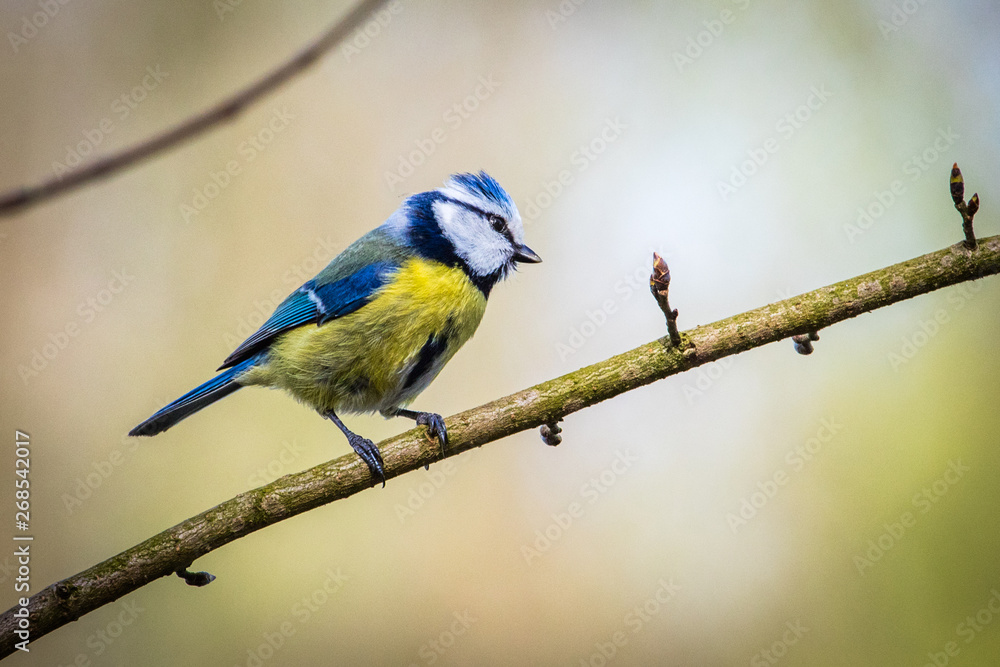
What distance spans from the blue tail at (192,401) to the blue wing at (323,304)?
5cm

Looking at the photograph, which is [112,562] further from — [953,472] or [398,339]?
[953,472]

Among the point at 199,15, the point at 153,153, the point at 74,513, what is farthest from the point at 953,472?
the point at 199,15

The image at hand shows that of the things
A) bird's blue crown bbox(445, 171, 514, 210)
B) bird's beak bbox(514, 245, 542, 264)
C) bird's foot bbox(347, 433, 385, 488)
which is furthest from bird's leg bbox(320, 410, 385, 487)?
bird's blue crown bbox(445, 171, 514, 210)

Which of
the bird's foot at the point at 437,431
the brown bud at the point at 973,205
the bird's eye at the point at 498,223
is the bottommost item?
the brown bud at the point at 973,205

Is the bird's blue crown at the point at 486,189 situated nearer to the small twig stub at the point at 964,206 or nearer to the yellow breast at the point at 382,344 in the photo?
the yellow breast at the point at 382,344

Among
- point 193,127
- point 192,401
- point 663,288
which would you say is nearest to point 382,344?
point 192,401

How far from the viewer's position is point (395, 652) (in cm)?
363

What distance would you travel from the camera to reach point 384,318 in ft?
7.63

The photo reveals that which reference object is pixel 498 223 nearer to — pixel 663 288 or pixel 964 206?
pixel 663 288

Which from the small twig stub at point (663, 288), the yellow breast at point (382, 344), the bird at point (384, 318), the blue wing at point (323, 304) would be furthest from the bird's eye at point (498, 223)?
the small twig stub at point (663, 288)

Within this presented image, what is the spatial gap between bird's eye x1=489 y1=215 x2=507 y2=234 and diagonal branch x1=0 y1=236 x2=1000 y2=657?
92 cm

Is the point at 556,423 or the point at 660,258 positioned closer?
the point at 660,258

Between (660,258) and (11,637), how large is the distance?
5.27ft

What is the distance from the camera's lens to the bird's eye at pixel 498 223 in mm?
2613
